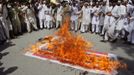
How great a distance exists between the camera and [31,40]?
13.4m

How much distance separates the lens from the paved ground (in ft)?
30.9

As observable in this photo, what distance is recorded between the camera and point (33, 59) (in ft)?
34.8

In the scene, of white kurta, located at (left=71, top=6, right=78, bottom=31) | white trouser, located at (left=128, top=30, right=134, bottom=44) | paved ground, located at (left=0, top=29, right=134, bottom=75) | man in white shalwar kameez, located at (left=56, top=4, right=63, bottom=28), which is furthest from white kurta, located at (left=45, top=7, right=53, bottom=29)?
white trouser, located at (left=128, top=30, right=134, bottom=44)

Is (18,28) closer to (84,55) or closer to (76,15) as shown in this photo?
(76,15)

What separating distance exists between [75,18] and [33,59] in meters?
5.53

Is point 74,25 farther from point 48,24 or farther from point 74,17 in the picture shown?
point 48,24

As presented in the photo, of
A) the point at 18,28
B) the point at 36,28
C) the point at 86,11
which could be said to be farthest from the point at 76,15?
the point at 18,28

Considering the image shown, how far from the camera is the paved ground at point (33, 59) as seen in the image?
30.9 ft

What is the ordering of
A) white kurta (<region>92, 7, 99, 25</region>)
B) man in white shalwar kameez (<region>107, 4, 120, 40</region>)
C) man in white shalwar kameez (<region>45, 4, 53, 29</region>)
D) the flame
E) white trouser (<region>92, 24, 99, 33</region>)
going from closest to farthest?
the flame
man in white shalwar kameez (<region>107, 4, 120, 40</region>)
white kurta (<region>92, 7, 99, 25</region>)
white trouser (<region>92, 24, 99, 33</region>)
man in white shalwar kameez (<region>45, 4, 53, 29</region>)

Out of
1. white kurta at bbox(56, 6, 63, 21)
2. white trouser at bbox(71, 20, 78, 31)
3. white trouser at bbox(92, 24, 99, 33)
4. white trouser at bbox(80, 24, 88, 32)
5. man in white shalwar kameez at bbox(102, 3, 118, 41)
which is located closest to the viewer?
man in white shalwar kameez at bbox(102, 3, 118, 41)

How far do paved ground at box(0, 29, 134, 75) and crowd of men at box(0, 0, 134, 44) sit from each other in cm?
65

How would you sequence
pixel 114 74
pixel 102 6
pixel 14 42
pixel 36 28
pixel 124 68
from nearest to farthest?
pixel 114 74 < pixel 124 68 < pixel 14 42 < pixel 102 6 < pixel 36 28

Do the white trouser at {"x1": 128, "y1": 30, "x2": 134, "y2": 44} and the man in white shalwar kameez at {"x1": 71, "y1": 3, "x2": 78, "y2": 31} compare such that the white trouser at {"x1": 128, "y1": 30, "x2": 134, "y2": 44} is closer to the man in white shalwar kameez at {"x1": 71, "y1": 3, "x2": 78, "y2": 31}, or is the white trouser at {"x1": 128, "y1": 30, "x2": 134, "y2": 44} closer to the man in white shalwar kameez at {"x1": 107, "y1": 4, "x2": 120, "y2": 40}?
the man in white shalwar kameez at {"x1": 107, "y1": 4, "x2": 120, "y2": 40}

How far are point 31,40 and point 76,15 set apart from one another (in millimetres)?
3592
